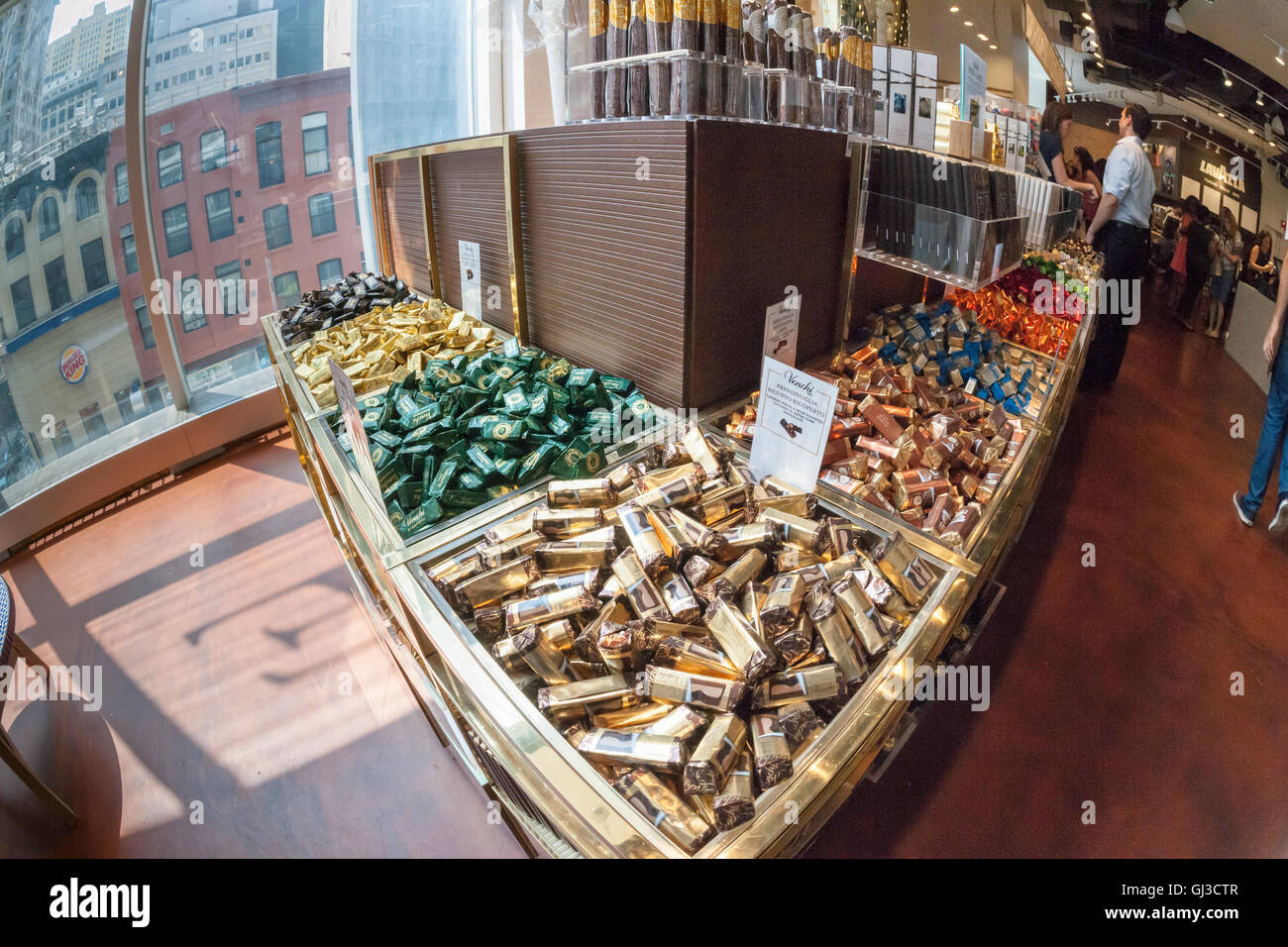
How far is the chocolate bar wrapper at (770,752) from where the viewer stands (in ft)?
3.04

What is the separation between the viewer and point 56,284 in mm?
3742

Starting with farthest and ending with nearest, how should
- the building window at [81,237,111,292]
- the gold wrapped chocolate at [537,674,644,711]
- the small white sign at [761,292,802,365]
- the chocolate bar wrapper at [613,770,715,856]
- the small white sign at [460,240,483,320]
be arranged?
1. the building window at [81,237,111,292]
2. the small white sign at [460,240,483,320]
3. the small white sign at [761,292,802,365]
4. the gold wrapped chocolate at [537,674,644,711]
5. the chocolate bar wrapper at [613,770,715,856]

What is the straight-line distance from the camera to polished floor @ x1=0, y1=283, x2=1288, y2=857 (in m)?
1.69

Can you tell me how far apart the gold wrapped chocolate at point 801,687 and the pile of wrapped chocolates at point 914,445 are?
0.59 metres

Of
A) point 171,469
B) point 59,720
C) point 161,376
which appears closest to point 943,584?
point 59,720

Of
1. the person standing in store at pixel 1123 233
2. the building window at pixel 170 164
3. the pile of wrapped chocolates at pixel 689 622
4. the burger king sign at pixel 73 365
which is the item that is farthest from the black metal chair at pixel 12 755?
the person standing in store at pixel 1123 233

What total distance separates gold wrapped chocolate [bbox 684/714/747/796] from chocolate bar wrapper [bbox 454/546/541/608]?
50 centimetres

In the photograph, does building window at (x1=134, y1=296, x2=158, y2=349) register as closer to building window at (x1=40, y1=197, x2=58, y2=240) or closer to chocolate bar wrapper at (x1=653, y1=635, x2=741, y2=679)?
building window at (x1=40, y1=197, x2=58, y2=240)

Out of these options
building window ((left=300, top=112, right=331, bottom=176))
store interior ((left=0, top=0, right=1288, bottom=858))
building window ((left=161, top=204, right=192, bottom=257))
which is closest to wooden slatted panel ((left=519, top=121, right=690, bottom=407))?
store interior ((left=0, top=0, right=1288, bottom=858))

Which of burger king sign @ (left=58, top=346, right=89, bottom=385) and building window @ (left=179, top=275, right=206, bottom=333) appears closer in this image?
burger king sign @ (left=58, top=346, right=89, bottom=385)

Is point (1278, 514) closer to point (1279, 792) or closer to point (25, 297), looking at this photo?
point (1279, 792)

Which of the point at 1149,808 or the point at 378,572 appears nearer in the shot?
the point at 378,572

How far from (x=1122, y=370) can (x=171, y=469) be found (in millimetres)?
6919

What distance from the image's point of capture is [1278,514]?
2.94 m
